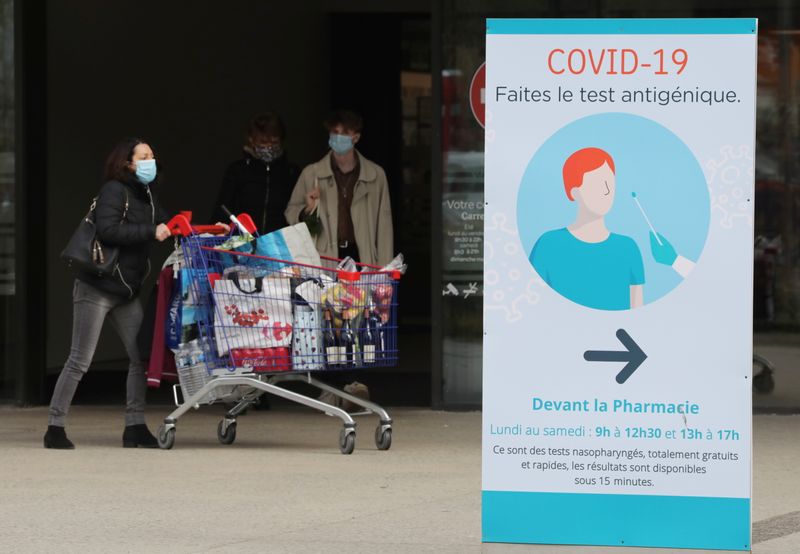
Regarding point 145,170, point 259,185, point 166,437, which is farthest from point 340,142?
point 166,437

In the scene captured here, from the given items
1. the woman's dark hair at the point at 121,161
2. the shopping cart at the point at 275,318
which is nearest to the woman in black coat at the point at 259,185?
the woman's dark hair at the point at 121,161

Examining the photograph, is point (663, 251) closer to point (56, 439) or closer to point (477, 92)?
point (56, 439)

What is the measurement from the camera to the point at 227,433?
952 cm

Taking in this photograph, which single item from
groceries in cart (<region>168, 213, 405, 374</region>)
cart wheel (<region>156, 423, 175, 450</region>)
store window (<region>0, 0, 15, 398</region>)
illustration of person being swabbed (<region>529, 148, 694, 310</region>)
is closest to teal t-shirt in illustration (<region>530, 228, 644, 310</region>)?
illustration of person being swabbed (<region>529, 148, 694, 310</region>)

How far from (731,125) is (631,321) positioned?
2.59 feet

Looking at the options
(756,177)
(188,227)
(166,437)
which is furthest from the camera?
(756,177)

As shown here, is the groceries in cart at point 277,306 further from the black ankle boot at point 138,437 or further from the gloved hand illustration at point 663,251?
the gloved hand illustration at point 663,251

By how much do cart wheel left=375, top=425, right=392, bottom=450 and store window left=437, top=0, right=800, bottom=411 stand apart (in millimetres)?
1871

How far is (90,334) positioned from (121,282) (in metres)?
0.38

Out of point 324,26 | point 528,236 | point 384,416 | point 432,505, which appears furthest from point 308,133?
point 528,236

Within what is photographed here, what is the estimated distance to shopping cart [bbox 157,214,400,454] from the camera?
8711 mm

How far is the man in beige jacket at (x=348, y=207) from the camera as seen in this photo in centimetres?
1095

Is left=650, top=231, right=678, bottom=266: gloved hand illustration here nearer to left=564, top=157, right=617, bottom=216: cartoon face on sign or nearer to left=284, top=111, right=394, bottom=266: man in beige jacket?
left=564, top=157, right=617, bottom=216: cartoon face on sign

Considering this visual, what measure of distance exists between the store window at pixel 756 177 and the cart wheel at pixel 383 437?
6.14ft
